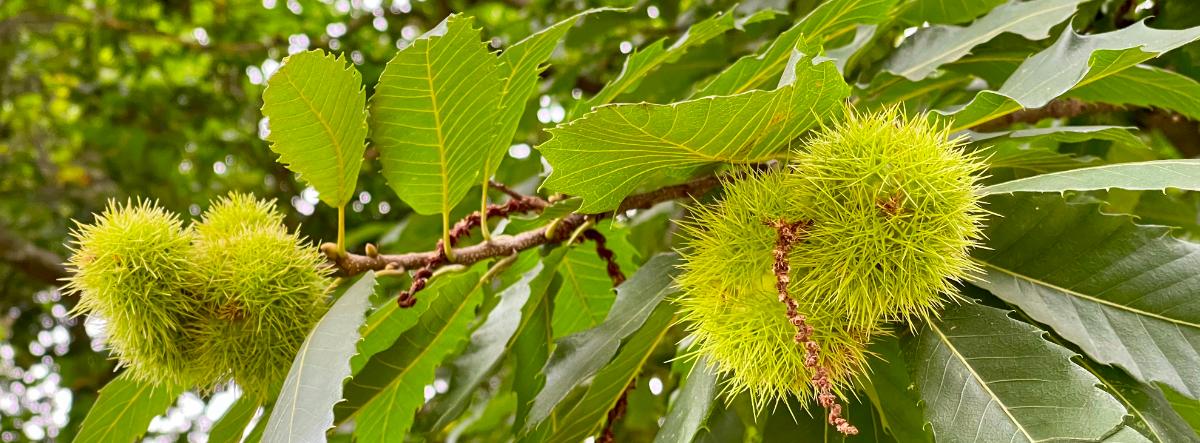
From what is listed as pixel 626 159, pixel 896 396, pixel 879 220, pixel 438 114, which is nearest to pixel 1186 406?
pixel 896 396

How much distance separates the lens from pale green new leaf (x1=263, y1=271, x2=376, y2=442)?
95cm

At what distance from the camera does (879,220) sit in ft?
2.90

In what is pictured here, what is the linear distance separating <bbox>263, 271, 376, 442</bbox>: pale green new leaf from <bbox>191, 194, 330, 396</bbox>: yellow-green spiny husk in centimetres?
10

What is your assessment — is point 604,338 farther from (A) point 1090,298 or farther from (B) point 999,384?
(A) point 1090,298

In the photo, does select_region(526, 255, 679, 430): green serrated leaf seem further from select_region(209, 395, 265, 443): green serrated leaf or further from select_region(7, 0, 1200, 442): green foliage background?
select_region(209, 395, 265, 443): green serrated leaf

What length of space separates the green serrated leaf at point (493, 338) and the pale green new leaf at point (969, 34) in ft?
2.19

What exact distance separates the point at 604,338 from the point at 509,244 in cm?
28

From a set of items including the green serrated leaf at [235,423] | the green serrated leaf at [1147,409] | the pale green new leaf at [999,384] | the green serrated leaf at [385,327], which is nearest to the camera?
the pale green new leaf at [999,384]

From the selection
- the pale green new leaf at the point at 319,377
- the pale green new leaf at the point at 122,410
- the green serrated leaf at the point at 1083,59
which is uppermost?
the green serrated leaf at the point at 1083,59

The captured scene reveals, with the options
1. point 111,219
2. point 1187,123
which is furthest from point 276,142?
point 1187,123

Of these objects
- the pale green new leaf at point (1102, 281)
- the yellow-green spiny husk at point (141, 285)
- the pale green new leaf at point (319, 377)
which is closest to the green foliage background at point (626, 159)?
the pale green new leaf at point (1102, 281)

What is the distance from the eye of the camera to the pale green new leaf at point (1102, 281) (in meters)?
0.97

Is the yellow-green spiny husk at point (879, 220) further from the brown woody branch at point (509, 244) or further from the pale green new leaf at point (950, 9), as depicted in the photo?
the pale green new leaf at point (950, 9)

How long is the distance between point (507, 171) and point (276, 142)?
5.26 ft
